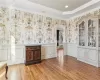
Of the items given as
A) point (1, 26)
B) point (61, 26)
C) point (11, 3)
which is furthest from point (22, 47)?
point (61, 26)

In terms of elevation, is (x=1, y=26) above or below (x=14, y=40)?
above

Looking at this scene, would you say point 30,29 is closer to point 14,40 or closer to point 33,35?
point 33,35

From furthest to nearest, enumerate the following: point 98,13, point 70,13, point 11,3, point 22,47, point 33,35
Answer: point 70,13 < point 33,35 < point 22,47 < point 98,13 < point 11,3

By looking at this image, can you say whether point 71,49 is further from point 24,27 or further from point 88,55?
point 24,27

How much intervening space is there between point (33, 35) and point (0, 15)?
1.96 m

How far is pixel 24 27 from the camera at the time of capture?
468cm

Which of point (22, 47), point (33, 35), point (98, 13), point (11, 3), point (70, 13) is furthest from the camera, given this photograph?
point (70, 13)

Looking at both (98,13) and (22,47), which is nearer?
(98,13)

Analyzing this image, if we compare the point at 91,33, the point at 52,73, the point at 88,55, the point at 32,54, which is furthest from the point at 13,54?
the point at 91,33

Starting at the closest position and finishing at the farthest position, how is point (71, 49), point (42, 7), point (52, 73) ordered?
point (52, 73) < point (42, 7) < point (71, 49)

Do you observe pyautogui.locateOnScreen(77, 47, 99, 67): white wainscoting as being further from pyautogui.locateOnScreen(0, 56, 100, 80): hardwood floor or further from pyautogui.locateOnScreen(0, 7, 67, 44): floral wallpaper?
pyautogui.locateOnScreen(0, 7, 67, 44): floral wallpaper

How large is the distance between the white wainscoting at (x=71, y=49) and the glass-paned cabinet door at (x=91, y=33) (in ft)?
5.38

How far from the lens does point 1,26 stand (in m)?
4.10

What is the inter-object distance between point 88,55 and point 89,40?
32.2 inches
